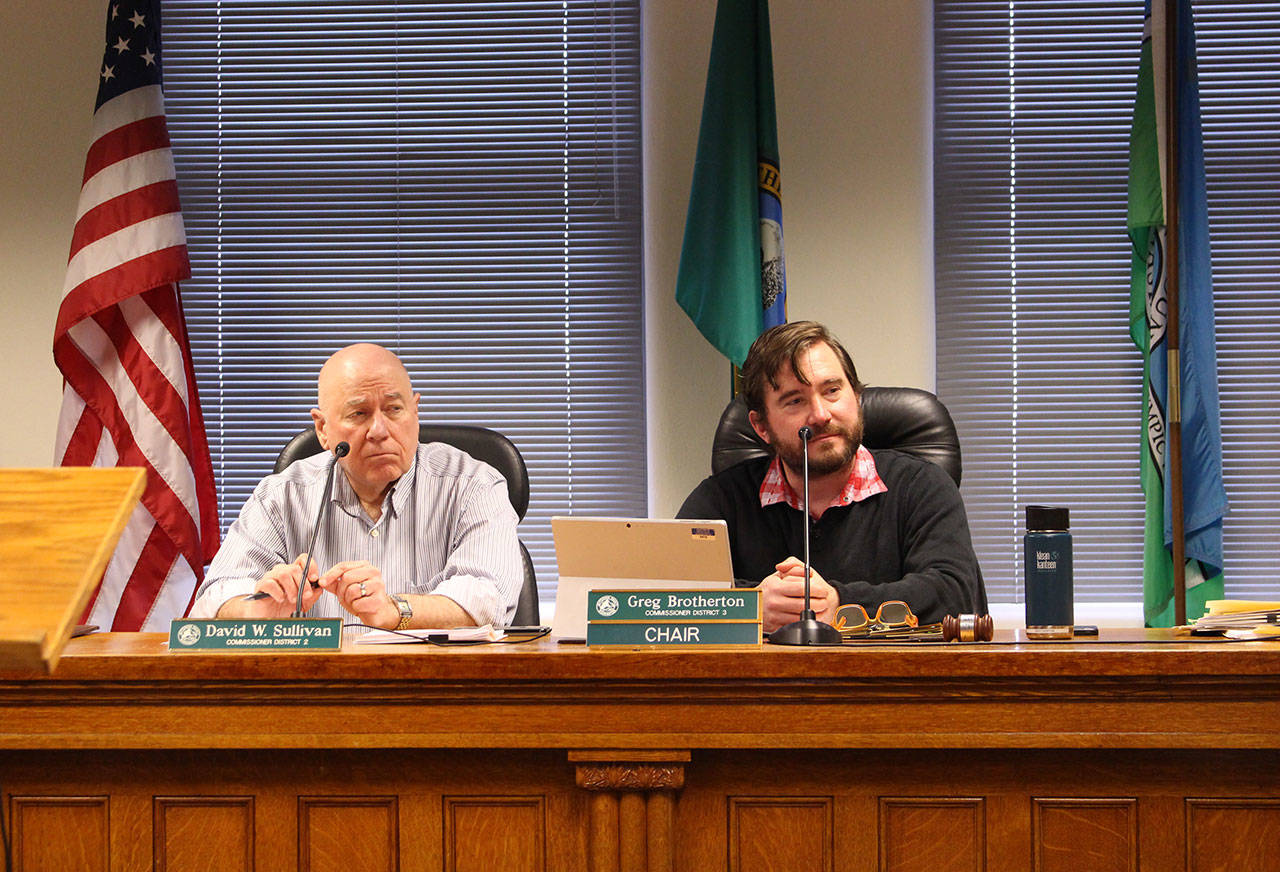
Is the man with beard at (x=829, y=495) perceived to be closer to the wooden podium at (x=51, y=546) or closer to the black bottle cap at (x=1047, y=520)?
the black bottle cap at (x=1047, y=520)

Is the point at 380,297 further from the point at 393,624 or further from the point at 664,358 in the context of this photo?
the point at 393,624

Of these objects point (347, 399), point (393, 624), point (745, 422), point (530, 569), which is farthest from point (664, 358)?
point (393, 624)

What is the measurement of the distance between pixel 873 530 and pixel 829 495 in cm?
11

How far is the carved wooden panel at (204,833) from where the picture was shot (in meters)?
1.37

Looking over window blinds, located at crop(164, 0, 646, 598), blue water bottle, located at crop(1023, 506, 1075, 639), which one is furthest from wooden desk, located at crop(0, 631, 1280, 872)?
window blinds, located at crop(164, 0, 646, 598)

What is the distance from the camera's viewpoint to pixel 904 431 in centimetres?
228

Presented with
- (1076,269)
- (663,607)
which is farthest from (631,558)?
(1076,269)

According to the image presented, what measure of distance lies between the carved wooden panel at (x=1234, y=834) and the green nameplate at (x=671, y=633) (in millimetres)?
589

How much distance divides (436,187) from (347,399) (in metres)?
1.39

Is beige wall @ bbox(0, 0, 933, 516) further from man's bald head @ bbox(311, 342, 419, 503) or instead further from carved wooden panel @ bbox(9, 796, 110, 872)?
carved wooden panel @ bbox(9, 796, 110, 872)

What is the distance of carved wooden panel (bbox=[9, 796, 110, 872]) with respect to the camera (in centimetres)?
139

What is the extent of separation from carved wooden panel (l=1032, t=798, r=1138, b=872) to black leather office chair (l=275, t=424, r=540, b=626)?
1.18 m

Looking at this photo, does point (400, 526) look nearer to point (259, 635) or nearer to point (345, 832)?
point (259, 635)

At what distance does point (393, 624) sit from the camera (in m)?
1.78
